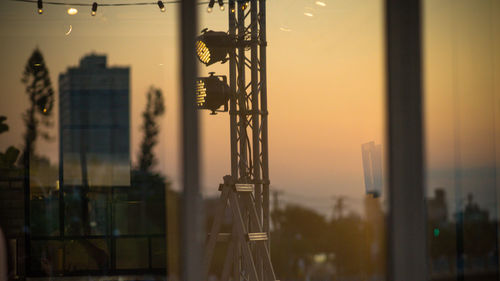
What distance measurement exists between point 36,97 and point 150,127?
717mm

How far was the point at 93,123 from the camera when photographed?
418cm

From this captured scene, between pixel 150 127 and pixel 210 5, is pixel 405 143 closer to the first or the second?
pixel 150 127

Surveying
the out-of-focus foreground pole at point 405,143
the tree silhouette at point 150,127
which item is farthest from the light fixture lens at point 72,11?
the out-of-focus foreground pole at point 405,143

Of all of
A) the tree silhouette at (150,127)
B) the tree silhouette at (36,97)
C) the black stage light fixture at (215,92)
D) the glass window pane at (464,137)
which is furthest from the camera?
the black stage light fixture at (215,92)

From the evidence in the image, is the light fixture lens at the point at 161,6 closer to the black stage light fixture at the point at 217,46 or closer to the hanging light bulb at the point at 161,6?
the hanging light bulb at the point at 161,6

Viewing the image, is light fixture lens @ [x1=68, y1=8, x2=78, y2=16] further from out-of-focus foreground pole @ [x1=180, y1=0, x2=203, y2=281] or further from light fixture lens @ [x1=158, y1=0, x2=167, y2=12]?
out-of-focus foreground pole @ [x1=180, y1=0, x2=203, y2=281]

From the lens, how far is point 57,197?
4.24 m

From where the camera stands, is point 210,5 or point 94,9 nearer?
point 94,9

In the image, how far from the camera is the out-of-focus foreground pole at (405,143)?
2.91 m

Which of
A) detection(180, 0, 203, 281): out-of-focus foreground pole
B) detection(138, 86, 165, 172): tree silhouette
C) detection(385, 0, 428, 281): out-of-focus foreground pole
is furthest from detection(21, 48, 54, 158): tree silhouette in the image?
detection(385, 0, 428, 281): out-of-focus foreground pole

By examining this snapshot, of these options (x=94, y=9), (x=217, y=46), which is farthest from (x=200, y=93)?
(x=217, y=46)

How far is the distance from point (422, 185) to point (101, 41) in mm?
2127

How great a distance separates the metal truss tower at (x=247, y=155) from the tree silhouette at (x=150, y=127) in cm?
121

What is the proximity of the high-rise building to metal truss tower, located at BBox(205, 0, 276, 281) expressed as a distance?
1200 mm
